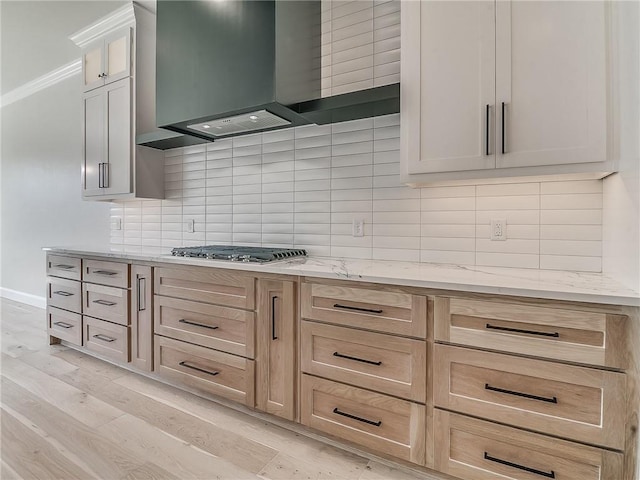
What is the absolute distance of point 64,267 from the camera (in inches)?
115

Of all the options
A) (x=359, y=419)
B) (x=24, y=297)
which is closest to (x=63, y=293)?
(x=24, y=297)

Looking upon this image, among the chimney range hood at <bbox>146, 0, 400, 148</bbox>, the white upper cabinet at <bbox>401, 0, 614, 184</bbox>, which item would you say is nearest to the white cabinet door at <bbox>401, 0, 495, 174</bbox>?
the white upper cabinet at <bbox>401, 0, 614, 184</bbox>

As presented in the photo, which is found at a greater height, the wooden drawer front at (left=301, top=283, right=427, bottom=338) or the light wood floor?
the wooden drawer front at (left=301, top=283, right=427, bottom=338)

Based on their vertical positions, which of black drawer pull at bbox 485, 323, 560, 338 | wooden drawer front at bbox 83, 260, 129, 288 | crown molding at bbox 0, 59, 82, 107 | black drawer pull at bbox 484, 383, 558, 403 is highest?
crown molding at bbox 0, 59, 82, 107

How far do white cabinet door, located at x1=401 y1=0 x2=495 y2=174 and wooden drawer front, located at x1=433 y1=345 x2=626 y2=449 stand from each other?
862mm

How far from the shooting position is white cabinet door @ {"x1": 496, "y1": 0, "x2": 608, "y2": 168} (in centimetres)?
134

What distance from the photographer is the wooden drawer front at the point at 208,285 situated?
190 centimetres

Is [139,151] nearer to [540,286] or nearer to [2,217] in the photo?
[540,286]

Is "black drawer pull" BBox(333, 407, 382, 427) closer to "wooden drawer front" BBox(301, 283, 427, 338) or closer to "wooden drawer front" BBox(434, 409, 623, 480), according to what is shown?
"wooden drawer front" BBox(434, 409, 623, 480)

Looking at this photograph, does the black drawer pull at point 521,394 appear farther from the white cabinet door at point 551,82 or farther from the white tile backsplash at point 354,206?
the white cabinet door at point 551,82

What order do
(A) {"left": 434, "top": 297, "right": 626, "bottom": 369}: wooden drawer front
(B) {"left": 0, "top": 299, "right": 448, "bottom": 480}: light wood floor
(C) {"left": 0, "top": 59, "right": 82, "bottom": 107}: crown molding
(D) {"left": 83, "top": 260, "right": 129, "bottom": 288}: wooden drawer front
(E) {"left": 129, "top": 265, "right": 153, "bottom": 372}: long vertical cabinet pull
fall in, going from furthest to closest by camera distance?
(C) {"left": 0, "top": 59, "right": 82, "bottom": 107}: crown molding < (D) {"left": 83, "top": 260, "right": 129, "bottom": 288}: wooden drawer front < (E) {"left": 129, "top": 265, "right": 153, "bottom": 372}: long vertical cabinet pull < (B) {"left": 0, "top": 299, "right": 448, "bottom": 480}: light wood floor < (A) {"left": 434, "top": 297, "right": 626, "bottom": 369}: wooden drawer front

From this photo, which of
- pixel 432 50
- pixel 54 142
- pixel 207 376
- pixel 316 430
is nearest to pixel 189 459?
pixel 207 376

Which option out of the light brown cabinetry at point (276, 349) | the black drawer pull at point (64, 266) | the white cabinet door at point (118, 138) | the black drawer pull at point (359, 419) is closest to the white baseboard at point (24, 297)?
the black drawer pull at point (64, 266)

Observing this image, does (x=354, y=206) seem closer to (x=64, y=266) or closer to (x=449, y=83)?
(x=449, y=83)
